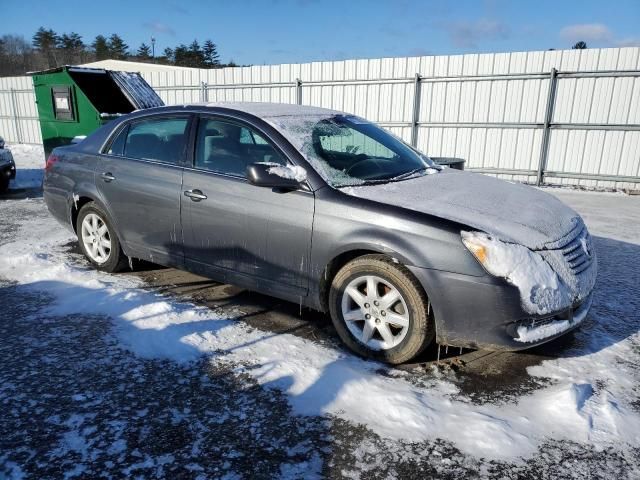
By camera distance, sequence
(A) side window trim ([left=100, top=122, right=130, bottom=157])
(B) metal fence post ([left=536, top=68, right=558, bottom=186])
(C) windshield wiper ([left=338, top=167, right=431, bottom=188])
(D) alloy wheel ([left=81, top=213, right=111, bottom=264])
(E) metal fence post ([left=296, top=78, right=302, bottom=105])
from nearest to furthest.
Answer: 1. (C) windshield wiper ([left=338, top=167, right=431, bottom=188])
2. (A) side window trim ([left=100, top=122, right=130, bottom=157])
3. (D) alloy wheel ([left=81, top=213, right=111, bottom=264])
4. (B) metal fence post ([left=536, top=68, right=558, bottom=186])
5. (E) metal fence post ([left=296, top=78, right=302, bottom=105])

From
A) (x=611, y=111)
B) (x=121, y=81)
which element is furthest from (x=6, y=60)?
(x=611, y=111)

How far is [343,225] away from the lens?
3199 mm

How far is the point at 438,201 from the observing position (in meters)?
3.22

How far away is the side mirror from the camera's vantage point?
335 centimetres

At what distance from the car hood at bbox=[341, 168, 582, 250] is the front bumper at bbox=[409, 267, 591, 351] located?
0.34 m

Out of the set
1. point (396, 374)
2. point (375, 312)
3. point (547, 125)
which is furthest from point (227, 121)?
point (547, 125)

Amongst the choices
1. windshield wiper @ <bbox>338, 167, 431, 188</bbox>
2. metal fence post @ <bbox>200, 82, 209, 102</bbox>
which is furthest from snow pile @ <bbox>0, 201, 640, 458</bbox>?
metal fence post @ <bbox>200, 82, 209, 102</bbox>

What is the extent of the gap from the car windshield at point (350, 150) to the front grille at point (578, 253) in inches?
49.9

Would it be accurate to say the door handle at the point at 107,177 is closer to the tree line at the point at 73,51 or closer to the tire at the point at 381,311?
the tire at the point at 381,311

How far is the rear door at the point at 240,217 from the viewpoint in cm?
344

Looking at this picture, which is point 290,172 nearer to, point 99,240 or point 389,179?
point 389,179

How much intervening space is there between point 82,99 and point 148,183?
7.19 metres

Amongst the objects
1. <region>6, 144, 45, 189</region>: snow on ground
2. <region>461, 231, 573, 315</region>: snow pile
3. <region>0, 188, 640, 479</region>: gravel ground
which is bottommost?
<region>0, 188, 640, 479</region>: gravel ground

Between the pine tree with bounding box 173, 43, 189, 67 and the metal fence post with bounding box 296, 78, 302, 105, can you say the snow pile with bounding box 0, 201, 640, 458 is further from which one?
the pine tree with bounding box 173, 43, 189, 67
